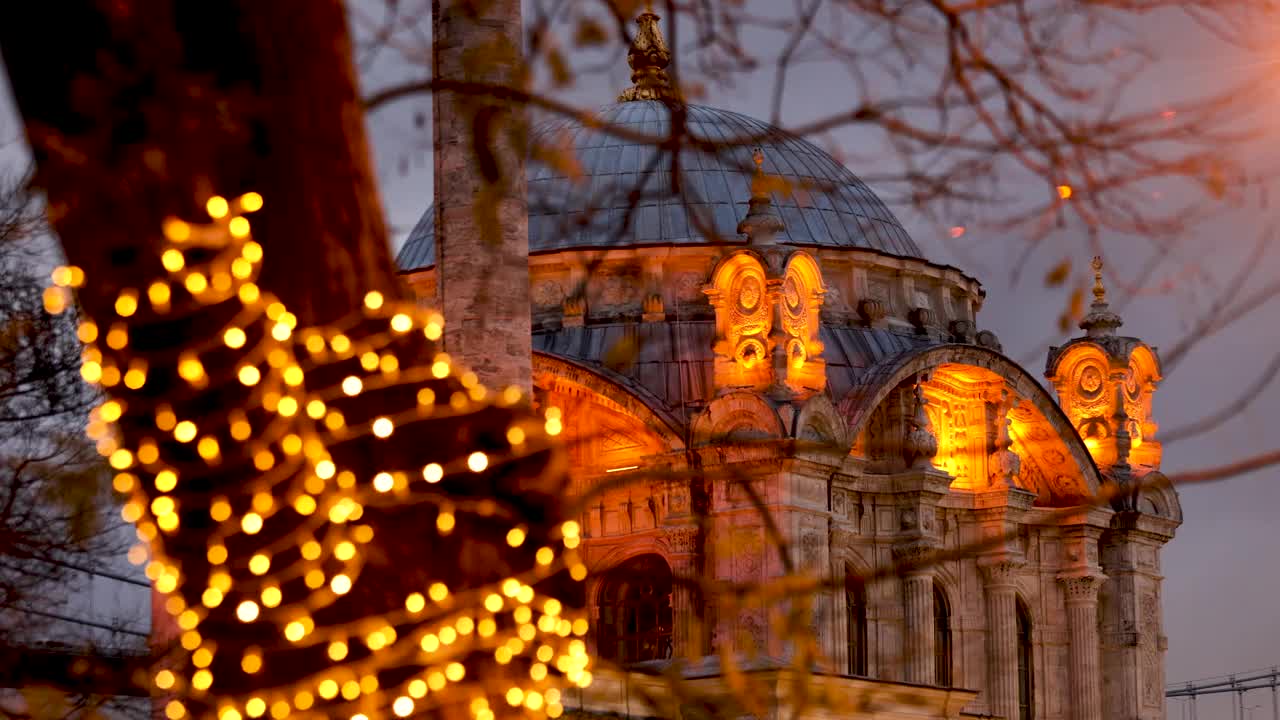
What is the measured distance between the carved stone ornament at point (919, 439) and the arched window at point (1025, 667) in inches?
184

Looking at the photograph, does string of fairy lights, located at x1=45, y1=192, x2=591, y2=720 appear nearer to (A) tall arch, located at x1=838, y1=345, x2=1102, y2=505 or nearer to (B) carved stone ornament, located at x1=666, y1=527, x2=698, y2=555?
(B) carved stone ornament, located at x1=666, y1=527, x2=698, y2=555

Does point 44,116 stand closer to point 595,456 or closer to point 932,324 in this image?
point 595,456

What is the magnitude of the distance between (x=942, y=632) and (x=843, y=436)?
624 cm

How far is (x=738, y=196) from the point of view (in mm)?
35000

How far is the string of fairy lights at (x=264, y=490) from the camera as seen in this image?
16.5ft

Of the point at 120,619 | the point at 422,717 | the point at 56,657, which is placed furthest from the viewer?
the point at 120,619

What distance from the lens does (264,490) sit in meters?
5.05

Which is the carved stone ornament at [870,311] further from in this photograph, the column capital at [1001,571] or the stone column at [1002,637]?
the stone column at [1002,637]

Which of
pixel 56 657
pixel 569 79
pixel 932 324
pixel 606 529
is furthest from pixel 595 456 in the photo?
pixel 569 79

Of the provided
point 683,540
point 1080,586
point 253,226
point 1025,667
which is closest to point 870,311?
point 683,540

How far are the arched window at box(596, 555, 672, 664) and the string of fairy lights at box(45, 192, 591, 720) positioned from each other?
2489 cm

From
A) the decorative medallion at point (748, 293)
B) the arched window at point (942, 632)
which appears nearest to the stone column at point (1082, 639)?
the arched window at point (942, 632)

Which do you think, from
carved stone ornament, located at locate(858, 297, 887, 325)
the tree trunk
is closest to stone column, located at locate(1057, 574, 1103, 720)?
carved stone ornament, located at locate(858, 297, 887, 325)

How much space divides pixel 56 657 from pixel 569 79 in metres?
12.4
